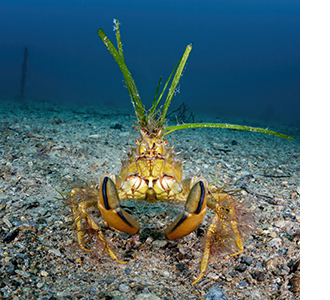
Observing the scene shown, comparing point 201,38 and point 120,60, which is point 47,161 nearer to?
point 120,60

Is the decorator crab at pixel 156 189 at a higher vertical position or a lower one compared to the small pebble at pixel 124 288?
higher

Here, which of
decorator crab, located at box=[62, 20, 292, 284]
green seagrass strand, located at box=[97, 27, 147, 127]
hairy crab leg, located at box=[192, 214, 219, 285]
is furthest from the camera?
green seagrass strand, located at box=[97, 27, 147, 127]

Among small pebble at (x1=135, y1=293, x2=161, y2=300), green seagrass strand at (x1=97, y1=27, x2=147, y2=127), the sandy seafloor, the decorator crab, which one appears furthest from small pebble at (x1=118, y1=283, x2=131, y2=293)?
green seagrass strand at (x1=97, y1=27, x2=147, y2=127)

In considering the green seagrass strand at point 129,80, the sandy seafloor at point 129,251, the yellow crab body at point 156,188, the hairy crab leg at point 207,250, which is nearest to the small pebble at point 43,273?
the sandy seafloor at point 129,251

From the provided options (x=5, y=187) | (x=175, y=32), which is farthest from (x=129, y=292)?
(x=175, y=32)

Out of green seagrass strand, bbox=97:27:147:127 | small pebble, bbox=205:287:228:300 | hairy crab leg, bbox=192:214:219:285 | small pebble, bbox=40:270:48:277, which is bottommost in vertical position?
small pebble, bbox=40:270:48:277

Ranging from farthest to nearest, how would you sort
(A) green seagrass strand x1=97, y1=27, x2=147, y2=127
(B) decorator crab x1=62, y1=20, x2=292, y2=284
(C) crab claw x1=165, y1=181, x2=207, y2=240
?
(A) green seagrass strand x1=97, y1=27, x2=147, y2=127, (B) decorator crab x1=62, y1=20, x2=292, y2=284, (C) crab claw x1=165, y1=181, x2=207, y2=240

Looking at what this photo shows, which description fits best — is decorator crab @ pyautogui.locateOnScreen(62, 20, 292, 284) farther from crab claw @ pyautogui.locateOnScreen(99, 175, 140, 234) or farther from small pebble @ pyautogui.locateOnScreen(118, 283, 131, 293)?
small pebble @ pyautogui.locateOnScreen(118, 283, 131, 293)

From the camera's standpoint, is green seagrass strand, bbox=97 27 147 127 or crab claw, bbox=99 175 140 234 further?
green seagrass strand, bbox=97 27 147 127

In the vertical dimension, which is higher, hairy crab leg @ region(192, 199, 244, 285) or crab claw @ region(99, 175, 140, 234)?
crab claw @ region(99, 175, 140, 234)

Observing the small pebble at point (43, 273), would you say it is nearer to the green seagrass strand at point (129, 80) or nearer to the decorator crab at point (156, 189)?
the decorator crab at point (156, 189)

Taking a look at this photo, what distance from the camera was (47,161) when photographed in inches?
197
